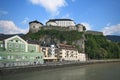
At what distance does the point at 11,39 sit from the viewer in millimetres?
49000

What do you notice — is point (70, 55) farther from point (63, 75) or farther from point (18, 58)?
point (63, 75)

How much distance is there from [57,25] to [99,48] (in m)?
20.8

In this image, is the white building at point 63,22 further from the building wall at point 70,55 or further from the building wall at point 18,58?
the building wall at point 18,58

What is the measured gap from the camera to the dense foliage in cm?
9381

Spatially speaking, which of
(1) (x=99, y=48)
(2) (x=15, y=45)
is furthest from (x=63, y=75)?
(1) (x=99, y=48)

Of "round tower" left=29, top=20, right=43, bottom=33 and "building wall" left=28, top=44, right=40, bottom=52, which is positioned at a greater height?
"round tower" left=29, top=20, right=43, bottom=33

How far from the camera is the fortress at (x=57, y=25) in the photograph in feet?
313

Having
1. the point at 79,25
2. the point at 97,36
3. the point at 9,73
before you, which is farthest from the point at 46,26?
the point at 9,73

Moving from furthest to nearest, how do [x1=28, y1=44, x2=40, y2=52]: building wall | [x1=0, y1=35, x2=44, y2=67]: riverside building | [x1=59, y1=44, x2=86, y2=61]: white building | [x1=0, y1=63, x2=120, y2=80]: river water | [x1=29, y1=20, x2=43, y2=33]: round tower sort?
[x1=29, y1=20, x2=43, y2=33]: round tower
[x1=59, y1=44, x2=86, y2=61]: white building
[x1=28, y1=44, x2=40, y2=52]: building wall
[x1=0, y1=35, x2=44, y2=67]: riverside building
[x1=0, y1=63, x2=120, y2=80]: river water

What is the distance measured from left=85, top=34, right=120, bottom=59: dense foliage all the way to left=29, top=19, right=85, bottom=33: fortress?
21.0 feet

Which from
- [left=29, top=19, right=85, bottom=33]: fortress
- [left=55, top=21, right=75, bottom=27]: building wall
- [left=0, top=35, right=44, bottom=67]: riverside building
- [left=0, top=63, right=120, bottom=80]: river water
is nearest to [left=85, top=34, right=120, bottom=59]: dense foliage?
[left=29, top=19, right=85, bottom=33]: fortress

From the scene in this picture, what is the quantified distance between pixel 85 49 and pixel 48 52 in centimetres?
3070

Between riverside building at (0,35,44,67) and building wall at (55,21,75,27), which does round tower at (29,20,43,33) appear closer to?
building wall at (55,21,75,27)

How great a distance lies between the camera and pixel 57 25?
346ft
